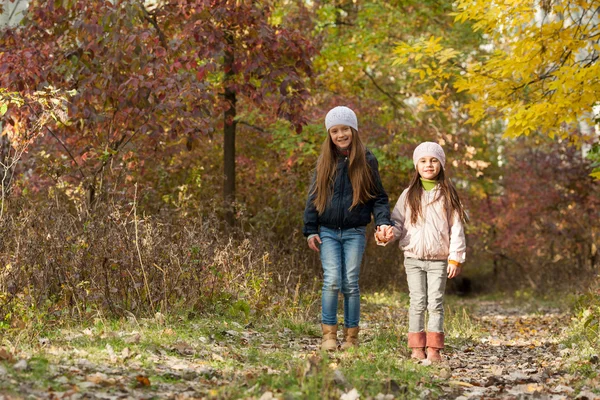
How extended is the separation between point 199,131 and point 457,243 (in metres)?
3.90

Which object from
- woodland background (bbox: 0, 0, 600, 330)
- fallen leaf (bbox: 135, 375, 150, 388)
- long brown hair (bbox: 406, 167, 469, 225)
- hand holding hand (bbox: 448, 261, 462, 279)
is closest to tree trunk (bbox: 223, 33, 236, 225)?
woodland background (bbox: 0, 0, 600, 330)

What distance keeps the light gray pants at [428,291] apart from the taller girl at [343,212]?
0.43 m

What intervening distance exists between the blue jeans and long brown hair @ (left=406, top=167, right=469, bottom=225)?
43cm

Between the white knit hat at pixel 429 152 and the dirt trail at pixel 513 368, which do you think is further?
the white knit hat at pixel 429 152

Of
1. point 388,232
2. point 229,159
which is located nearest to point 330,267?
point 388,232

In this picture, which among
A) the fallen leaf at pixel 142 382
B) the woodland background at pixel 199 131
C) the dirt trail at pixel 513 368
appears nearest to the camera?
the fallen leaf at pixel 142 382

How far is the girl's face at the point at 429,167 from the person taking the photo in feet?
20.4

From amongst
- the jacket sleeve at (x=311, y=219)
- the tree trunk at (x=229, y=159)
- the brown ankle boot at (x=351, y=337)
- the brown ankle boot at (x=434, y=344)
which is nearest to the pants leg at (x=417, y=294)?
the brown ankle boot at (x=434, y=344)

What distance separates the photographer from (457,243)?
6027 mm

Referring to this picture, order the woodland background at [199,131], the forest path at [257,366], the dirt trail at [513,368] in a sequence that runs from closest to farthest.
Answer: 1. the forest path at [257,366]
2. the dirt trail at [513,368]
3. the woodland background at [199,131]

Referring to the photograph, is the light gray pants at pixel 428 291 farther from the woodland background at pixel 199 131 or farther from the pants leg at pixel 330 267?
the woodland background at pixel 199 131

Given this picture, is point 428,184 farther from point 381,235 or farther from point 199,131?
point 199,131

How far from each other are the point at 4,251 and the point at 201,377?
285 centimetres

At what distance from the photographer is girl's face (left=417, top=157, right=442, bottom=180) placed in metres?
6.21
